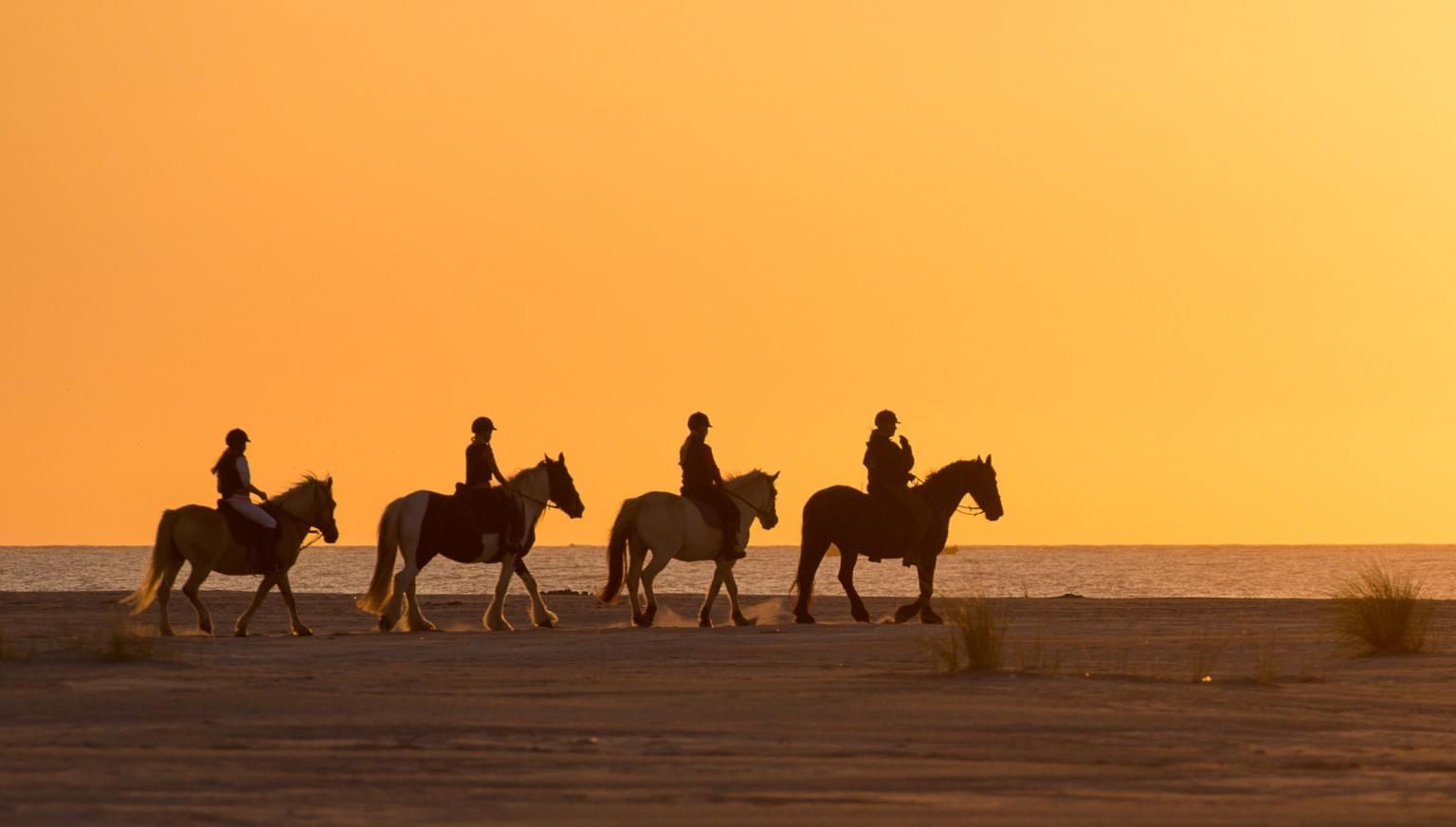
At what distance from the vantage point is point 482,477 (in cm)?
2455

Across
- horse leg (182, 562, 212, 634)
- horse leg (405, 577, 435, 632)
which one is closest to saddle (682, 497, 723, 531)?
horse leg (405, 577, 435, 632)

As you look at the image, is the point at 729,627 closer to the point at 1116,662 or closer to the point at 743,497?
the point at 743,497

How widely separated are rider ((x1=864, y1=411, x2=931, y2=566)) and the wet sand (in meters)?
5.17

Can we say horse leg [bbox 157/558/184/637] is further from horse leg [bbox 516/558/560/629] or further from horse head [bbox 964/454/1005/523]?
horse head [bbox 964/454/1005/523]

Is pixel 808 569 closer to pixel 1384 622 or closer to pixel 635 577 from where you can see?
pixel 635 577

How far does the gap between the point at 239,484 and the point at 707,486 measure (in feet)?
16.4

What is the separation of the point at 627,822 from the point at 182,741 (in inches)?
Result: 139

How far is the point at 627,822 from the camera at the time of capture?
909 cm

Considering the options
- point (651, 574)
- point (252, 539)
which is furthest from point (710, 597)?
point (252, 539)

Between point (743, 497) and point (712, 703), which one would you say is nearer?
point (712, 703)

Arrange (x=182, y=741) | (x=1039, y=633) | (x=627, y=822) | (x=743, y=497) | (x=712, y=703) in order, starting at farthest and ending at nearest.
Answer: (x=743, y=497) < (x=1039, y=633) < (x=712, y=703) < (x=182, y=741) < (x=627, y=822)

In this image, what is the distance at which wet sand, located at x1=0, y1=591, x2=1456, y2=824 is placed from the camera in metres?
9.61

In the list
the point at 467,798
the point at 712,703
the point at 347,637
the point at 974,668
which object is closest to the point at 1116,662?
the point at 974,668

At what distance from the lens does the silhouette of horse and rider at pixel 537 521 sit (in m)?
23.6
